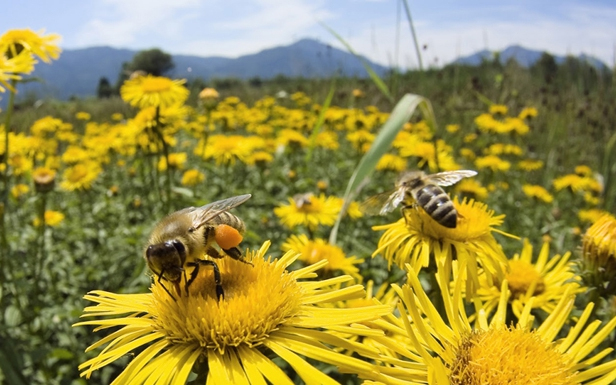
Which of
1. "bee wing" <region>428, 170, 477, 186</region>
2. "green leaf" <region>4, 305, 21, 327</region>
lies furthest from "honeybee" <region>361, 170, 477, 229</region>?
"green leaf" <region>4, 305, 21, 327</region>

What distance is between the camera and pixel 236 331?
1013 millimetres

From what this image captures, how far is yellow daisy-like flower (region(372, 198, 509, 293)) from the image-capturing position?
1.59 meters

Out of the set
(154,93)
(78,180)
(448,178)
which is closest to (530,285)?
(448,178)

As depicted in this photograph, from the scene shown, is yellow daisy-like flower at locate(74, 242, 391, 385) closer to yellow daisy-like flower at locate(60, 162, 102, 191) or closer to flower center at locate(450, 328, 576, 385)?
flower center at locate(450, 328, 576, 385)

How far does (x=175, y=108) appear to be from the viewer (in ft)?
11.9

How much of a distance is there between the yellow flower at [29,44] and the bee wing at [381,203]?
189 cm

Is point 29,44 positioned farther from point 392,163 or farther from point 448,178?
point 392,163

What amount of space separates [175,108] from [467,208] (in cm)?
258

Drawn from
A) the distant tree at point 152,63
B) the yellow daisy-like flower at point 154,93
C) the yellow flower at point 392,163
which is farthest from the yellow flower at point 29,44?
the distant tree at point 152,63

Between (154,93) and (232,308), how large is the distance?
2.61 m

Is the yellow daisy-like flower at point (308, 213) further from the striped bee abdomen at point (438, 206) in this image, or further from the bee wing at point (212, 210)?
the bee wing at point (212, 210)

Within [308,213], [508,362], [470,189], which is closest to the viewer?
[508,362]

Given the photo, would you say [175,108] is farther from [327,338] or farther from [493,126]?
[493,126]

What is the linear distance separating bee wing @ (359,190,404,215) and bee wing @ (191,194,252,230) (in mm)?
747
